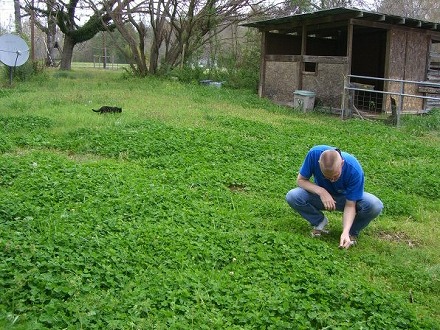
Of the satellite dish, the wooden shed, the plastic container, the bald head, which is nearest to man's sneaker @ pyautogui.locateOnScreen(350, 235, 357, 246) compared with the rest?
the bald head

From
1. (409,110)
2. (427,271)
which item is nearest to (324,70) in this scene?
(409,110)

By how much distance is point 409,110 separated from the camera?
15.4 metres

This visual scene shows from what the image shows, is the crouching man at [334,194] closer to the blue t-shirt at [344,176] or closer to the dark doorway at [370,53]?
the blue t-shirt at [344,176]

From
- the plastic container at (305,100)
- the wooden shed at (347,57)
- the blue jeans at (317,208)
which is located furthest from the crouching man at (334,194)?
the plastic container at (305,100)

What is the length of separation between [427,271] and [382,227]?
1198 millimetres

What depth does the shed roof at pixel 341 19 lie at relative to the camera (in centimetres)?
1367

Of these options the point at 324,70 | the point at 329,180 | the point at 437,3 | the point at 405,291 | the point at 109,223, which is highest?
the point at 437,3

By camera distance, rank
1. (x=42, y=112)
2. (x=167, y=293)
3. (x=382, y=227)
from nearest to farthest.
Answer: (x=167, y=293) → (x=382, y=227) → (x=42, y=112)

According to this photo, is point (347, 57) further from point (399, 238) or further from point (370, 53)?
point (399, 238)

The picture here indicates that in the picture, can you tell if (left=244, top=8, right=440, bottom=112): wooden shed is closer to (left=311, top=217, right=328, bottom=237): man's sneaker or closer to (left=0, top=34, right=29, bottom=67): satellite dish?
(left=0, top=34, right=29, bottom=67): satellite dish

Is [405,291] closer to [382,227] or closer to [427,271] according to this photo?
[427,271]

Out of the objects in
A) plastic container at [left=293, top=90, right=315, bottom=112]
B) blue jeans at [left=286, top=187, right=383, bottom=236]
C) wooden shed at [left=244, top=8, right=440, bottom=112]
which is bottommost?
blue jeans at [left=286, top=187, right=383, bottom=236]

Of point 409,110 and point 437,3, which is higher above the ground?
point 437,3

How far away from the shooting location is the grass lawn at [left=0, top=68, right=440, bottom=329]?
3.57 m
